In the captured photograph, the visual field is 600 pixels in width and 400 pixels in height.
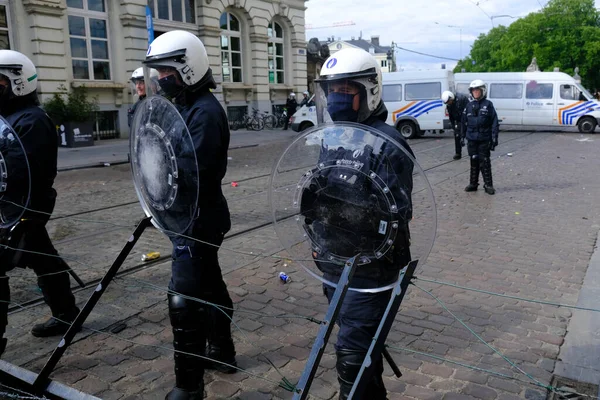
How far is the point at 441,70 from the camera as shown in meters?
21.0

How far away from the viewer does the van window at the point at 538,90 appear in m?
22.9

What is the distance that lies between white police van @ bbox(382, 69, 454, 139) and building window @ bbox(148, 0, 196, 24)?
8958 millimetres

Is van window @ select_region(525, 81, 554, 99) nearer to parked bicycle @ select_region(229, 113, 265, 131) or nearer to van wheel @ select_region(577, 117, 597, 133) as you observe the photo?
van wheel @ select_region(577, 117, 597, 133)

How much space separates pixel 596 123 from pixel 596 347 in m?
21.3

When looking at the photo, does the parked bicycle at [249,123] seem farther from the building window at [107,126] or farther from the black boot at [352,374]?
the black boot at [352,374]

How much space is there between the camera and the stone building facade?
17578 millimetres

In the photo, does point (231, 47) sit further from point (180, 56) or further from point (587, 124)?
point (180, 56)

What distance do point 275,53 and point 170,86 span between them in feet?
88.6

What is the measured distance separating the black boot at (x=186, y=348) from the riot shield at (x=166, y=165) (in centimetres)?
42

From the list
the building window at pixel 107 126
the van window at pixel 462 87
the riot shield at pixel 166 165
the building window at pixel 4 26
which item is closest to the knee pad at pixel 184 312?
the riot shield at pixel 166 165

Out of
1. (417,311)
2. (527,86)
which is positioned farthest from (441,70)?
(417,311)

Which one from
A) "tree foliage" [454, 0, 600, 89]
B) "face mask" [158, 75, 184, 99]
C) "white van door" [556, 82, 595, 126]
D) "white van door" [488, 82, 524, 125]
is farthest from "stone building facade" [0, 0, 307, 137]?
"tree foliage" [454, 0, 600, 89]

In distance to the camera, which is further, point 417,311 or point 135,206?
point 135,206

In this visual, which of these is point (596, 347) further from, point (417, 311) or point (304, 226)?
point (304, 226)
